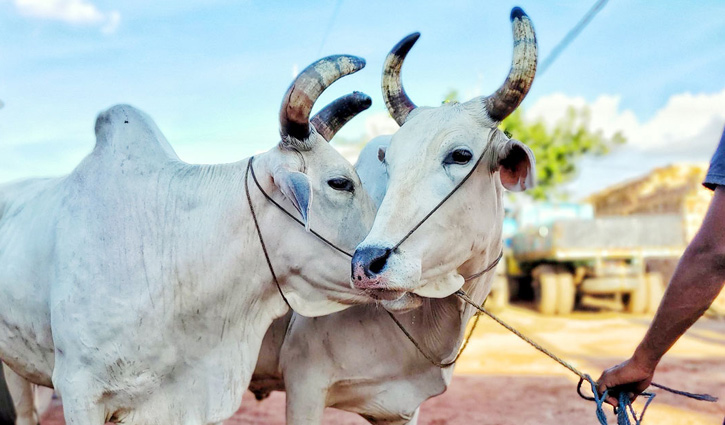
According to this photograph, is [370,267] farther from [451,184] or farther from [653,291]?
[653,291]

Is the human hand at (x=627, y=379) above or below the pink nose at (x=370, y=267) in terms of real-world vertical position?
below

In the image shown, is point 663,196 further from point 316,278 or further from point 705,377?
point 316,278

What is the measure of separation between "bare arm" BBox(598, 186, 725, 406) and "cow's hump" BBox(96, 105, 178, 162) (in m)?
2.12

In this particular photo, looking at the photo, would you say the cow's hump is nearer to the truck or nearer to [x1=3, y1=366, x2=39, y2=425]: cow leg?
[x1=3, y1=366, x2=39, y2=425]: cow leg

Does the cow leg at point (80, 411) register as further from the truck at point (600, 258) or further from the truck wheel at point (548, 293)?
the truck wheel at point (548, 293)

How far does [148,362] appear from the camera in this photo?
249cm

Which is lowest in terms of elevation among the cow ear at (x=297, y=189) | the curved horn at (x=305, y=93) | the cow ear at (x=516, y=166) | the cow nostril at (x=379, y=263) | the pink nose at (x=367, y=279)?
the pink nose at (x=367, y=279)

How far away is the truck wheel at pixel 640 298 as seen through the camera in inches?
482

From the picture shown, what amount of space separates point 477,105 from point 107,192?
158cm

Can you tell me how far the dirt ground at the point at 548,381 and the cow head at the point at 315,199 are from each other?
9.25 feet

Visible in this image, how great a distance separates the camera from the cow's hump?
9.29 feet

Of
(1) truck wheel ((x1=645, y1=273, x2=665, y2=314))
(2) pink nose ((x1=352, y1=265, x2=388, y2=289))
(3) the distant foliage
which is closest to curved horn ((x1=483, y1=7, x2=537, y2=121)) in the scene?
(2) pink nose ((x1=352, y1=265, x2=388, y2=289))

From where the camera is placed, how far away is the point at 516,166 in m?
2.52

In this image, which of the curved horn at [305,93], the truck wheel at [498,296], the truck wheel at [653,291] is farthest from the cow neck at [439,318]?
the truck wheel at [653,291]
